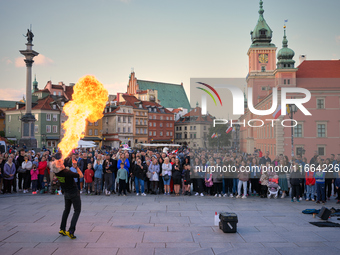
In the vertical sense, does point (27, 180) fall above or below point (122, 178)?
below

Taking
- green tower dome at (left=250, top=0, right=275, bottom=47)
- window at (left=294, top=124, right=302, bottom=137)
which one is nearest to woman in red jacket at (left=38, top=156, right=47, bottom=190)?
window at (left=294, top=124, right=302, bottom=137)

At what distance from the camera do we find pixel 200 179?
1636 cm

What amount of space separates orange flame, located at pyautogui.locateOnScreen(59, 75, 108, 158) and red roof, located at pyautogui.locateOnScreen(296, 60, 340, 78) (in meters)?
40.2

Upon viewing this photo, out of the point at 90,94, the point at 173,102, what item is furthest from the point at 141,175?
the point at 173,102

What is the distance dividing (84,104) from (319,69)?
43.2 meters

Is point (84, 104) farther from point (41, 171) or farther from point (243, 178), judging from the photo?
point (243, 178)

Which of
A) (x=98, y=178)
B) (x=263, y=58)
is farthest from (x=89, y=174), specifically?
(x=263, y=58)

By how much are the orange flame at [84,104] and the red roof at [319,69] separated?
40170 millimetres

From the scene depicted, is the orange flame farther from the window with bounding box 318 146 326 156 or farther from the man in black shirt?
the window with bounding box 318 146 326 156

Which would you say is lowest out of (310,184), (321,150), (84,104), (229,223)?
(229,223)

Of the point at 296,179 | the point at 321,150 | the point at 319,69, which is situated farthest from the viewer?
the point at 319,69

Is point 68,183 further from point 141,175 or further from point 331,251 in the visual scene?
point 141,175

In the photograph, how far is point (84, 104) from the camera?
624 inches

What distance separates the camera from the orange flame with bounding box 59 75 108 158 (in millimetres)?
14500
